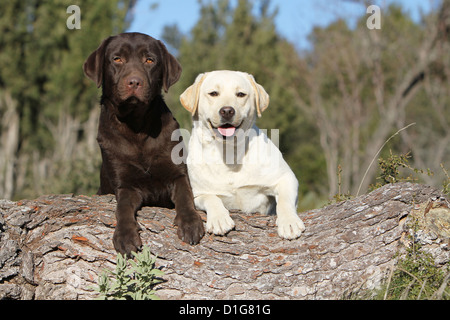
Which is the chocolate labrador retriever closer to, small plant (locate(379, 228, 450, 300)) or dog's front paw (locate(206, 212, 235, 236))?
dog's front paw (locate(206, 212, 235, 236))

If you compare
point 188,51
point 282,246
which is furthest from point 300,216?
point 188,51

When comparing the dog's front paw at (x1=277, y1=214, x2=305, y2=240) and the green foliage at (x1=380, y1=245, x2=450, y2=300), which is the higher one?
the dog's front paw at (x1=277, y1=214, x2=305, y2=240)

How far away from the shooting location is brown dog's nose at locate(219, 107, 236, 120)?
3.93 meters

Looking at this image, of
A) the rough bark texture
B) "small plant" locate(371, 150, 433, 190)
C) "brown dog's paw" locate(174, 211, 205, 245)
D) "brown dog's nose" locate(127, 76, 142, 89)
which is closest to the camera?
the rough bark texture

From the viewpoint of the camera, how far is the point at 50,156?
16766 mm

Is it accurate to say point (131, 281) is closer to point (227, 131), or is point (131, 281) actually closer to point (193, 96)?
point (227, 131)

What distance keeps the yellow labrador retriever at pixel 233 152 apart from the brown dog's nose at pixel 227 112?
0.5 inches

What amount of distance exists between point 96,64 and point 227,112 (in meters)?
1.16

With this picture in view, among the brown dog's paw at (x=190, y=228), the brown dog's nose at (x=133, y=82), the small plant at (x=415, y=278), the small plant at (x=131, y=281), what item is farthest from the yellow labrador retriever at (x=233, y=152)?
the small plant at (x=415, y=278)

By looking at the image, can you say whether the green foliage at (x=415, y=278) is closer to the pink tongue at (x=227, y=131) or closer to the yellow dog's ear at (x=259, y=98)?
the pink tongue at (x=227, y=131)

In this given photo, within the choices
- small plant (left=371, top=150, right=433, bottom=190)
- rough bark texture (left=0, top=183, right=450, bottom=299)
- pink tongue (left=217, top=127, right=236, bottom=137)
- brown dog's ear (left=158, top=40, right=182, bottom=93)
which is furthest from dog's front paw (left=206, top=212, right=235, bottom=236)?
small plant (left=371, top=150, right=433, bottom=190)

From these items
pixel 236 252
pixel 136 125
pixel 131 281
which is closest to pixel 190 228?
pixel 236 252

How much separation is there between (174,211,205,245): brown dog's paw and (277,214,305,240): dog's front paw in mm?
550

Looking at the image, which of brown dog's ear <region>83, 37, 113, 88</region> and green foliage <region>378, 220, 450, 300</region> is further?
brown dog's ear <region>83, 37, 113, 88</region>
